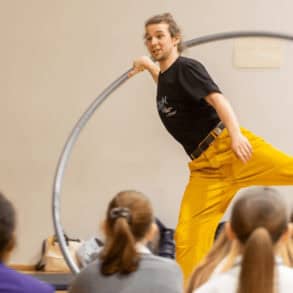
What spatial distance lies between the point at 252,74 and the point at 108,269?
388cm

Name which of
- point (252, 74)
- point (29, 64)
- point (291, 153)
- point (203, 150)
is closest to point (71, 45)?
point (29, 64)

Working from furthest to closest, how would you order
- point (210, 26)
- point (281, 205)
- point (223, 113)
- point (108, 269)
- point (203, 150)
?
point (210, 26) < point (203, 150) < point (223, 113) < point (108, 269) < point (281, 205)

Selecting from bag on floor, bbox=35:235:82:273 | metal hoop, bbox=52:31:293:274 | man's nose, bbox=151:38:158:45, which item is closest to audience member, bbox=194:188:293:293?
man's nose, bbox=151:38:158:45

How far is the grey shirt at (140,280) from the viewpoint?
2293mm

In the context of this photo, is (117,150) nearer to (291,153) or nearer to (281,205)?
(291,153)

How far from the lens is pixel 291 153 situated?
20.0ft

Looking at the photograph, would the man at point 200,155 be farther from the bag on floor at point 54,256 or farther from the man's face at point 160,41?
the bag on floor at point 54,256

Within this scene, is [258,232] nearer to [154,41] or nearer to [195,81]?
[195,81]

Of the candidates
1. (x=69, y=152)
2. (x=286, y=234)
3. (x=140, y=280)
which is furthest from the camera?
(x=69, y=152)

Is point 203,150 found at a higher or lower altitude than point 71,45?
lower

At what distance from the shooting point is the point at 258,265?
1975mm

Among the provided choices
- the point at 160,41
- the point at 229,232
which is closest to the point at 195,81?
the point at 160,41

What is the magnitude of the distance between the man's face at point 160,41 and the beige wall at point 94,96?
6.12 ft

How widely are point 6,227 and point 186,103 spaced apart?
200 centimetres
